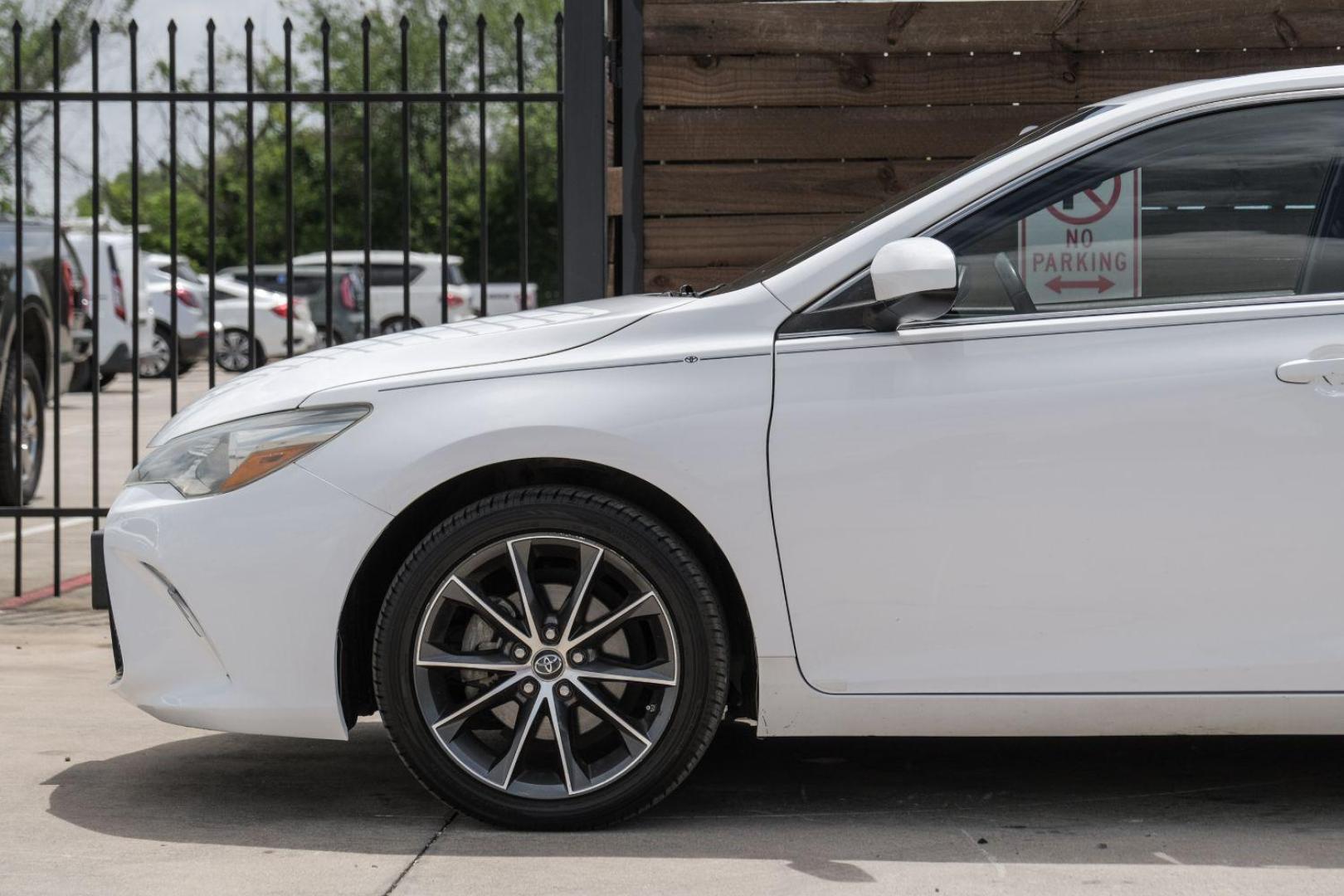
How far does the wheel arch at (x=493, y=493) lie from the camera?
3.59 metres

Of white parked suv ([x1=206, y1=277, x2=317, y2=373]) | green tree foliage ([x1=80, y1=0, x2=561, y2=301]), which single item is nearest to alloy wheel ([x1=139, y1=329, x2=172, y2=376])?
white parked suv ([x1=206, y1=277, x2=317, y2=373])

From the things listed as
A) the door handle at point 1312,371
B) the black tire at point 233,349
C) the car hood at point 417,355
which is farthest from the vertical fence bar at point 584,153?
the black tire at point 233,349

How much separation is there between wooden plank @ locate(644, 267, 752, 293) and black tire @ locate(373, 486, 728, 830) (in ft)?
8.13

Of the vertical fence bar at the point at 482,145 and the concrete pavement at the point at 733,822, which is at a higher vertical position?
the vertical fence bar at the point at 482,145

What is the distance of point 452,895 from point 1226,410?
184cm

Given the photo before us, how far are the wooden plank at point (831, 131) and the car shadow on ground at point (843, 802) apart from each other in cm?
221

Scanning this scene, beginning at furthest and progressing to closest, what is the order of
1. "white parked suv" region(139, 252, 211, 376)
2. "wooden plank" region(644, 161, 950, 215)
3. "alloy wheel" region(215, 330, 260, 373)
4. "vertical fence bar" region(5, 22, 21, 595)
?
"alloy wheel" region(215, 330, 260, 373) < "white parked suv" region(139, 252, 211, 376) < "vertical fence bar" region(5, 22, 21, 595) < "wooden plank" region(644, 161, 950, 215)

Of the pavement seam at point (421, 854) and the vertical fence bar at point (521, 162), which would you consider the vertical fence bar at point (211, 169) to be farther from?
the pavement seam at point (421, 854)

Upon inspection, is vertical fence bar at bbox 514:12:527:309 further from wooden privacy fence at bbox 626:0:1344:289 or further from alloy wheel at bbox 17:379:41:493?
alloy wheel at bbox 17:379:41:493

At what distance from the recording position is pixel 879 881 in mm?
3363

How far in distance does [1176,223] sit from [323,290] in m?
24.8

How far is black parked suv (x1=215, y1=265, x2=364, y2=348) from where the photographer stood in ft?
78.6

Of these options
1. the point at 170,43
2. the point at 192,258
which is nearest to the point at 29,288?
the point at 170,43

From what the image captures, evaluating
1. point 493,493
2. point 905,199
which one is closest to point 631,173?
point 905,199
